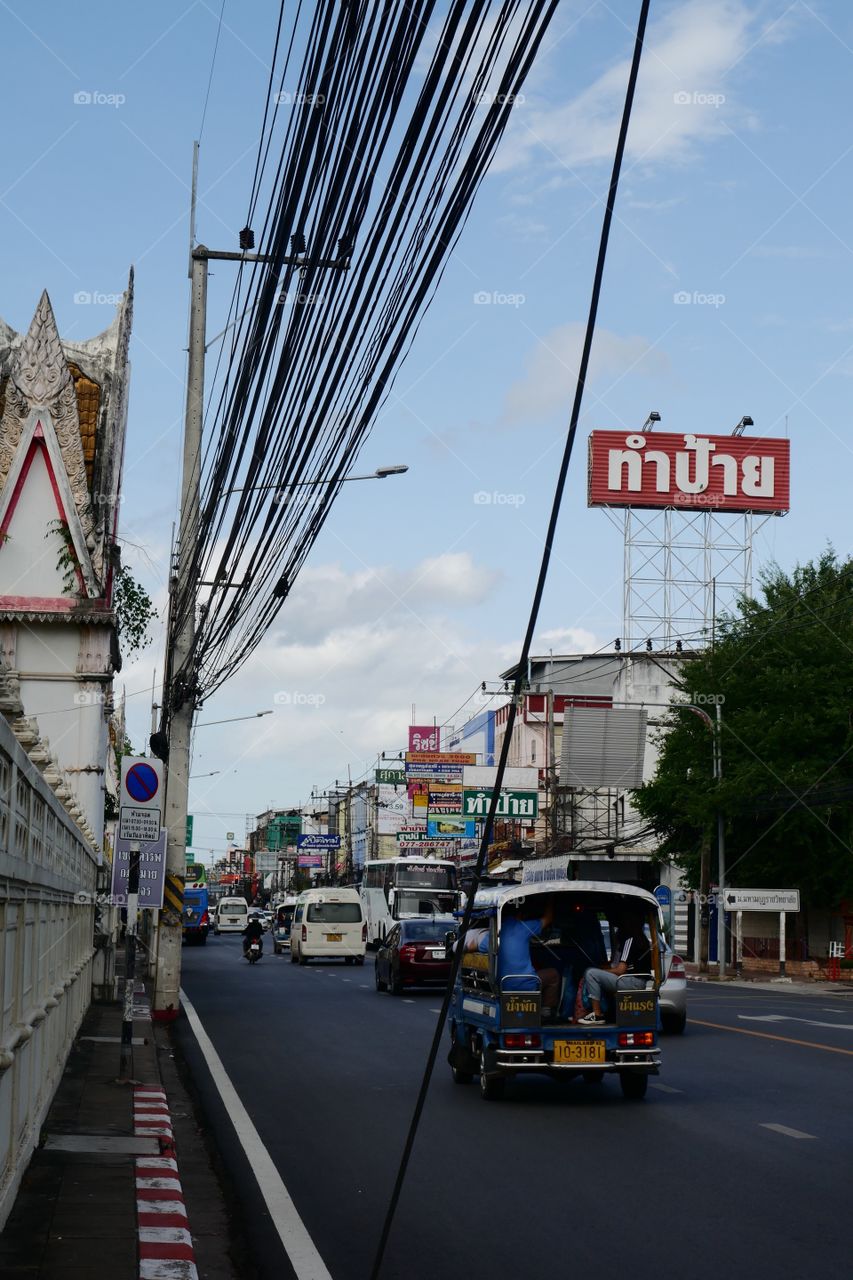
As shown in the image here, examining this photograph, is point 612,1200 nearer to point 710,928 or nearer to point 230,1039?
point 230,1039

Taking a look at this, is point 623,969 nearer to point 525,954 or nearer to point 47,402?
point 525,954

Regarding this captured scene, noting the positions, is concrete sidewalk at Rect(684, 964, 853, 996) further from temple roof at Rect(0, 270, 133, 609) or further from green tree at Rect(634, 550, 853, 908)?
temple roof at Rect(0, 270, 133, 609)

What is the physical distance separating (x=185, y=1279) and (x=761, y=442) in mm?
63481

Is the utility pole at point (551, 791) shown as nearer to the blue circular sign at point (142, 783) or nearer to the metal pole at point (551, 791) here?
the metal pole at point (551, 791)

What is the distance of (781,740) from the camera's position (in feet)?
159

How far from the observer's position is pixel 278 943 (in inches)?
2552

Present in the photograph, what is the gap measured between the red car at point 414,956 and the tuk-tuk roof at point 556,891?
16.2 metres

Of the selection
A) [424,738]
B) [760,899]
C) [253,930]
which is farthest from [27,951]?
[424,738]

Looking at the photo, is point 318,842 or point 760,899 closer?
point 760,899

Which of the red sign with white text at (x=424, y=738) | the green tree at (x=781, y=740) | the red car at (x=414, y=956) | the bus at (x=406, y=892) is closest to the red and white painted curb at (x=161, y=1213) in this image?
the red car at (x=414, y=956)

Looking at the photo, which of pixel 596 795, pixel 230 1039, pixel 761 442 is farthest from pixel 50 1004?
pixel 761 442

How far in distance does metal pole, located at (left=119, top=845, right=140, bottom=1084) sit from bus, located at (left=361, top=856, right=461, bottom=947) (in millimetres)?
33958

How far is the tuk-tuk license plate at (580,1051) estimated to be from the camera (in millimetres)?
14883

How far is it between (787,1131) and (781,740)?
120 ft
